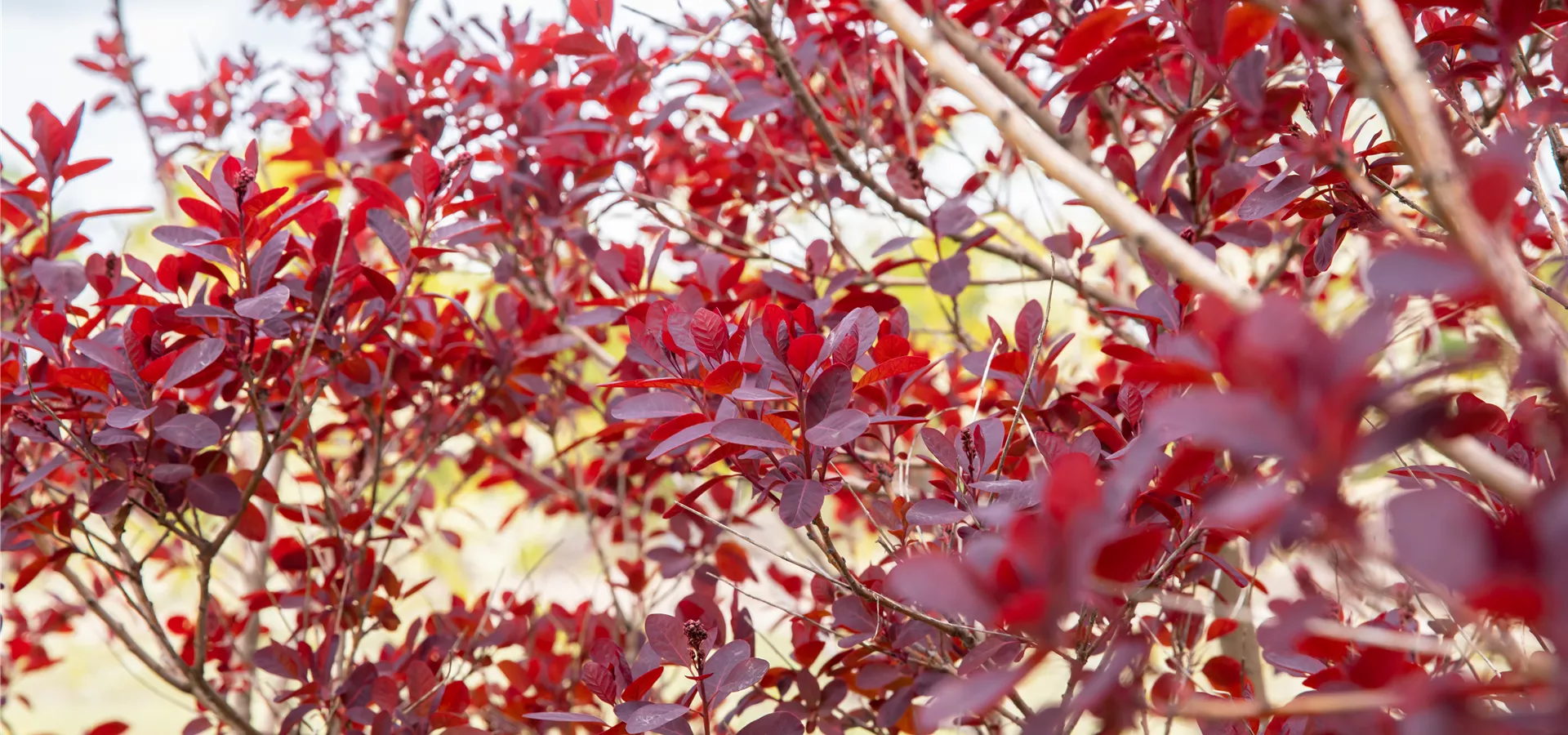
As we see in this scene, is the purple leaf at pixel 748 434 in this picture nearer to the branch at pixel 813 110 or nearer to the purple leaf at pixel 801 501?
the purple leaf at pixel 801 501

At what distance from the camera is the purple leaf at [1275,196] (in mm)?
1030

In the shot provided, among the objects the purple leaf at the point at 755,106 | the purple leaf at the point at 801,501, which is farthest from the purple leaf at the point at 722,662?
the purple leaf at the point at 755,106

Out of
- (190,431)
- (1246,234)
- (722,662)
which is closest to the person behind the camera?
(722,662)

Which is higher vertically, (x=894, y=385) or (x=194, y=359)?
(x=194, y=359)

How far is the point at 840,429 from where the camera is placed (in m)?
0.96

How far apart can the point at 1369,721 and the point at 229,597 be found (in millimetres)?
5185

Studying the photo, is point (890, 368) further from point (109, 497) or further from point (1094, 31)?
point (109, 497)

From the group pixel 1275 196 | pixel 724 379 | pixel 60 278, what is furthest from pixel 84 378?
pixel 1275 196

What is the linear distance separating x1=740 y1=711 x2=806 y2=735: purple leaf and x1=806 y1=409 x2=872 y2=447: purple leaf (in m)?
0.35

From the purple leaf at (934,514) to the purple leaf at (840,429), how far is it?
0.35 feet

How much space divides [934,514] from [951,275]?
2.17ft

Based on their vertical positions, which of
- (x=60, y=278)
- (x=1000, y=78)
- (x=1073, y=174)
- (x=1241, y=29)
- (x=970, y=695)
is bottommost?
(x=970, y=695)

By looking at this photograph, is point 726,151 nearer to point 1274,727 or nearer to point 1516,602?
point 1274,727

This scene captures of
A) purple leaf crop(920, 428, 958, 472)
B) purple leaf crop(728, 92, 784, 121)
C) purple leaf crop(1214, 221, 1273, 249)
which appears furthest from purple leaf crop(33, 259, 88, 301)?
purple leaf crop(1214, 221, 1273, 249)
